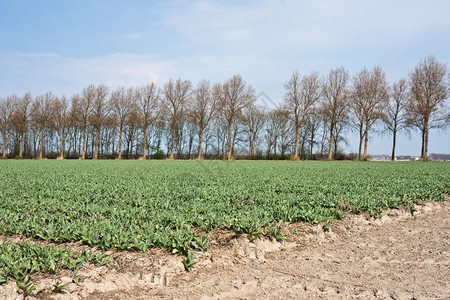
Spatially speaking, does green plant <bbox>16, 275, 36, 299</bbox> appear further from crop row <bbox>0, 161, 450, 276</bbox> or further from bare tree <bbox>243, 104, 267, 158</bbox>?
bare tree <bbox>243, 104, 267, 158</bbox>

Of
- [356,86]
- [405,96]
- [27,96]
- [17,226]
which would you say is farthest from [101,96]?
[17,226]

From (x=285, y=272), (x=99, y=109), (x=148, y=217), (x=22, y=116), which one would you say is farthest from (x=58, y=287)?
(x=22, y=116)

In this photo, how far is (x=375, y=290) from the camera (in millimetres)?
3980

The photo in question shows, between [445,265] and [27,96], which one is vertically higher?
[27,96]

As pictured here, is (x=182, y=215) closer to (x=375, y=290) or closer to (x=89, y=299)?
Result: (x=89, y=299)

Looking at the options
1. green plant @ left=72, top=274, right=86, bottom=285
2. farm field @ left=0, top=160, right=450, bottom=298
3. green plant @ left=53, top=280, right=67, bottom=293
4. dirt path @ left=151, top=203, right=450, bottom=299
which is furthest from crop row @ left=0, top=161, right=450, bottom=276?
green plant @ left=53, top=280, right=67, bottom=293

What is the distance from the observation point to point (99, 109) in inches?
2334

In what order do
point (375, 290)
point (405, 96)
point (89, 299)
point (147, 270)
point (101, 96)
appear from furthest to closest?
point (101, 96)
point (405, 96)
point (147, 270)
point (375, 290)
point (89, 299)

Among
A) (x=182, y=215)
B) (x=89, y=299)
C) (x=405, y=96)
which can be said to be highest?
(x=405, y=96)

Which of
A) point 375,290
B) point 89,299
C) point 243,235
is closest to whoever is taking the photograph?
point 89,299

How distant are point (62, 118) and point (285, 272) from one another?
65440 millimetres

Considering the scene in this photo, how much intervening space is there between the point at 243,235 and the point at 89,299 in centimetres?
262

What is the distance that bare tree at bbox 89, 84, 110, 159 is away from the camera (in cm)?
5756

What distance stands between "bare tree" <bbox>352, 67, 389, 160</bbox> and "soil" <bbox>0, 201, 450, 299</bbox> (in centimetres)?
4360
